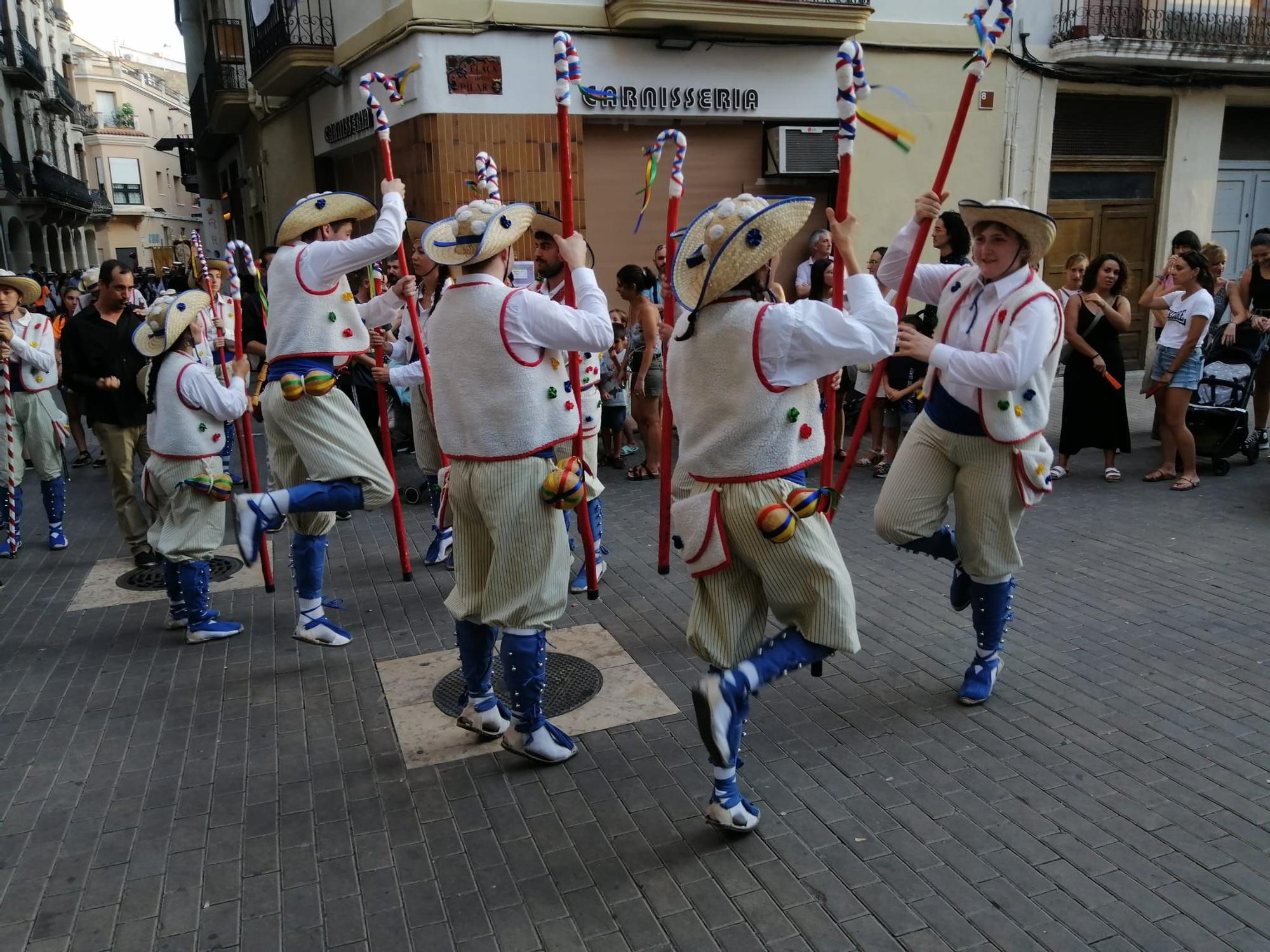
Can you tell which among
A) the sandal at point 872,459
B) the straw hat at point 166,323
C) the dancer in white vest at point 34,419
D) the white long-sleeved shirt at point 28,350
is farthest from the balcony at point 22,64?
the sandal at point 872,459

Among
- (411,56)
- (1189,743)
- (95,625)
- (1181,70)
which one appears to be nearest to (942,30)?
(1181,70)

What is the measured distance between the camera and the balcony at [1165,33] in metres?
12.5

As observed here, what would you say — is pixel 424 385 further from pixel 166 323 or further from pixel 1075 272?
pixel 1075 272

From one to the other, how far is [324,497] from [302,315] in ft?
2.93

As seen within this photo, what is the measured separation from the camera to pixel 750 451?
3.10m

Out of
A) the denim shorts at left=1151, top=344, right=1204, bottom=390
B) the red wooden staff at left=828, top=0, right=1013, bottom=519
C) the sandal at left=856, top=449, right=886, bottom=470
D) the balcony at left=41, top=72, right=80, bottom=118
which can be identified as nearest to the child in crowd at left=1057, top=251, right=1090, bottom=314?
the denim shorts at left=1151, top=344, right=1204, bottom=390

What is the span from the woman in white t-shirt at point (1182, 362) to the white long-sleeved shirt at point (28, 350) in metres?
8.71

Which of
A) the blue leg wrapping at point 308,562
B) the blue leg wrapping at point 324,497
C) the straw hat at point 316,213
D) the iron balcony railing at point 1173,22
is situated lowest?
the blue leg wrapping at point 308,562

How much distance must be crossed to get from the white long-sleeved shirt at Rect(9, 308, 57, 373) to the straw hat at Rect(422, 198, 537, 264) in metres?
4.80

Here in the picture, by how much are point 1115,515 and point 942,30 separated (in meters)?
8.01

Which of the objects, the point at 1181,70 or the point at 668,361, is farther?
A: the point at 1181,70

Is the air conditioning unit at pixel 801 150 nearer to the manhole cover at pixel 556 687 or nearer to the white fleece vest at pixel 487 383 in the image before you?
the manhole cover at pixel 556 687

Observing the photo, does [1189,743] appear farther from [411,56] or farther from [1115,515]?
[411,56]

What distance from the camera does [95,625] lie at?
18.1 feet
